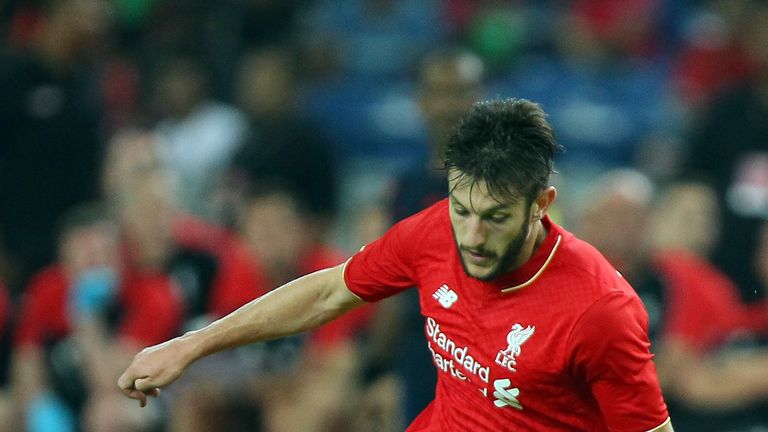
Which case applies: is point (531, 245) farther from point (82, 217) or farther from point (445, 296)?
point (82, 217)

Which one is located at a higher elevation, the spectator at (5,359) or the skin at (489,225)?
the skin at (489,225)

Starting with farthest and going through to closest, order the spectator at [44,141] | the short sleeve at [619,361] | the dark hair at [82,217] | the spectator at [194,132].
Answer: the spectator at [194,132], the spectator at [44,141], the dark hair at [82,217], the short sleeve at [619,361]

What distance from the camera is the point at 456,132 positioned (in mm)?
3398

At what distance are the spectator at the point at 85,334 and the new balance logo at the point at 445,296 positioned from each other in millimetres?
2944

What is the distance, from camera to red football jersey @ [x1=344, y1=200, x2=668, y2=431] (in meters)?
3.20

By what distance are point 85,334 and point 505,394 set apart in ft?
11.2

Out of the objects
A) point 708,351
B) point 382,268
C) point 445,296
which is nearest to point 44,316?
point 708,351

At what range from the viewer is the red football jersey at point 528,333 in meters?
3.20

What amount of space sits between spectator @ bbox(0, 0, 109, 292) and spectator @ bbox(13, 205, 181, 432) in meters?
0.44

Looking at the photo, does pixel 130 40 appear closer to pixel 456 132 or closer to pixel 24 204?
pixel 24 204

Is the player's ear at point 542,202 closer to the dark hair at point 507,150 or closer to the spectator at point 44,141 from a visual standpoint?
the dark hair at point 507,150

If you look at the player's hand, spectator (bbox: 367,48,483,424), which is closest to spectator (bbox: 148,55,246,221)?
spectator (bbox: 367,48,483,424)

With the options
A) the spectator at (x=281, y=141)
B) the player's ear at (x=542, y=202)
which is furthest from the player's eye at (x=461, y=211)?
the spectator at (x=281, y=141)

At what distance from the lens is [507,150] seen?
326cm
